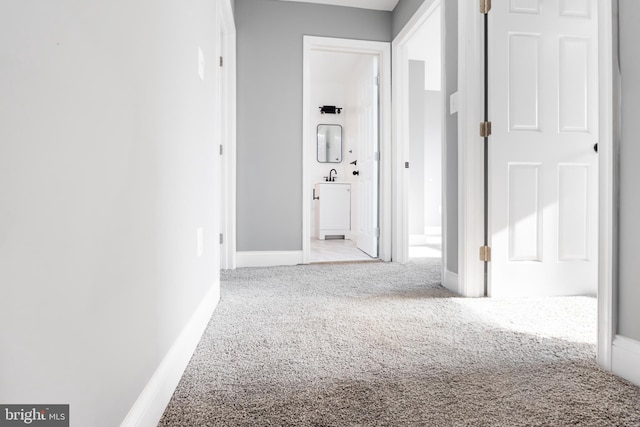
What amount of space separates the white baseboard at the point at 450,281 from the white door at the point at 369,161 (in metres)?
1.26

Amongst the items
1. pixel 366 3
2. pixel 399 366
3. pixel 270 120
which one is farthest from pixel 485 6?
pixel 399 366

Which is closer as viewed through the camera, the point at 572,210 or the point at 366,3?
the point at 572,210

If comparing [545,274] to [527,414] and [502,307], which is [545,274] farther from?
[527,414]

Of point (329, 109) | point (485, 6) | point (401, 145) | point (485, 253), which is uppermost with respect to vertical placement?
point (329, 109)

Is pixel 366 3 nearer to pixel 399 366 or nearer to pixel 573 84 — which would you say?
pixel 573 84

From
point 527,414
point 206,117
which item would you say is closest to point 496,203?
point 527,414

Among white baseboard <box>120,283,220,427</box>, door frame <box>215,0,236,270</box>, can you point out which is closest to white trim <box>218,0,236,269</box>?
door frame <box>215,0,236,270</box>

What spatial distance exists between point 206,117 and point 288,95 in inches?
66.0

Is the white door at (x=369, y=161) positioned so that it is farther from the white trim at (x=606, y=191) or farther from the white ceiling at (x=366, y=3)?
the white trim at (x=606, y=191)

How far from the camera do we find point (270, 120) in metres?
3.22

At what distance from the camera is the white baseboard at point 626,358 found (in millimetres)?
1101

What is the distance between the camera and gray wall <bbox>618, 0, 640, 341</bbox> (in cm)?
112

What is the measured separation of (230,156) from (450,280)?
1.98 meters

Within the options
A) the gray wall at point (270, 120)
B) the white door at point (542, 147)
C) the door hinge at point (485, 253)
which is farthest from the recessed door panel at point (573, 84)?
the gray wall at point (270, 120)
